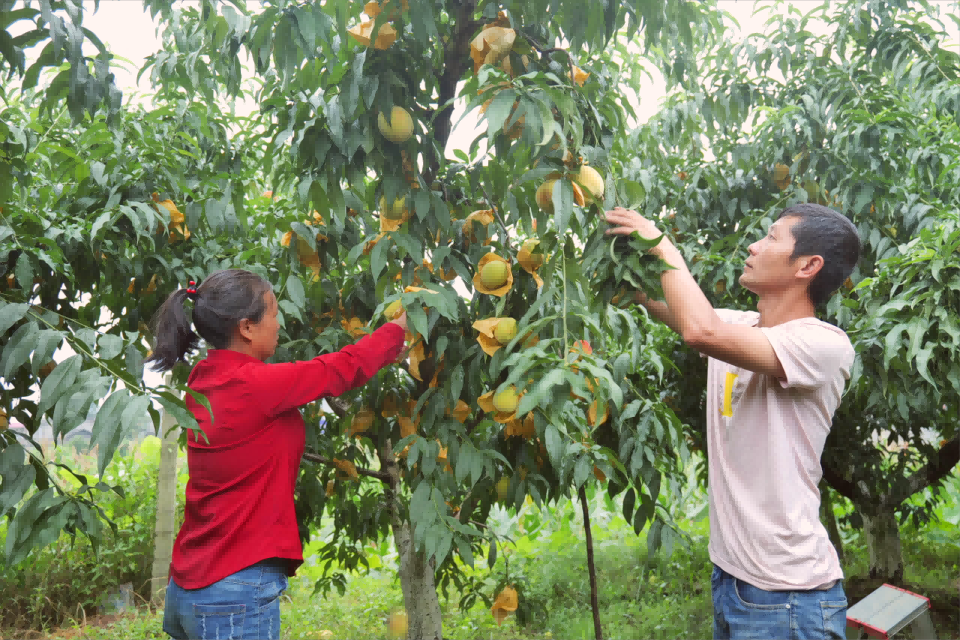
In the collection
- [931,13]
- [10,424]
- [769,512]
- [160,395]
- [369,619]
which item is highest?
[931,13]

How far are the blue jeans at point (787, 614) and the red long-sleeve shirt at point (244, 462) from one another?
0.77 meters

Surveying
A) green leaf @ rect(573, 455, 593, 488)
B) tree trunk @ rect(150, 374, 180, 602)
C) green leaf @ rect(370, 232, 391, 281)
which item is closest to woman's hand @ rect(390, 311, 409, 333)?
green leaf @ rect(370, 232, 391, 281)

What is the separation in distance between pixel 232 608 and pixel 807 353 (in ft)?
3.56

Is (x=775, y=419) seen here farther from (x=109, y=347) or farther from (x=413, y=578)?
(x=413, y=578)

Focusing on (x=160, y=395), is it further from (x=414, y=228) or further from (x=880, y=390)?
(x=880, y=390)

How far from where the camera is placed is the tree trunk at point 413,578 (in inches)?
87.7

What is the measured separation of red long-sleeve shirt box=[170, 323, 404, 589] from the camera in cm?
137

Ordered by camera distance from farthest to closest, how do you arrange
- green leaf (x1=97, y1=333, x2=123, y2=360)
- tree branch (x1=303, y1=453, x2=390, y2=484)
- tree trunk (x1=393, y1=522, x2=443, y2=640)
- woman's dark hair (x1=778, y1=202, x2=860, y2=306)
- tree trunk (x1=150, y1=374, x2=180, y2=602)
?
tree trunk (x1=150, y1=374, x2=180, y2=602)
tree trunk (x1=393, y1=522, x2=443, y2=640)
tree branch (x1=303, y1=453, x2=390, y2=484)
woman's dark hair (x1=778, y1=202, x2=860, y2=306)
green leaf (x1=97, y1=333, x2=123, y2=360)

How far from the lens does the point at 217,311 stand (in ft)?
4.74

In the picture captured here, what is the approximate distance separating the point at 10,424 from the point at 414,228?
0.97m

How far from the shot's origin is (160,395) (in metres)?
1.03

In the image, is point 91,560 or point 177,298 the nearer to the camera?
point 177,298

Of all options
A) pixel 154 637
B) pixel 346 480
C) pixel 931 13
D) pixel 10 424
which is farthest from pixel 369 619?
pixel 931 13

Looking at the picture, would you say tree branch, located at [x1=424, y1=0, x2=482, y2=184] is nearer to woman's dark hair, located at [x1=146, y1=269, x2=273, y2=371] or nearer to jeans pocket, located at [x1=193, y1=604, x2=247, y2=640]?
woman's dark hair, located at [x1=146, y1=269, x2=273, y2=371]
